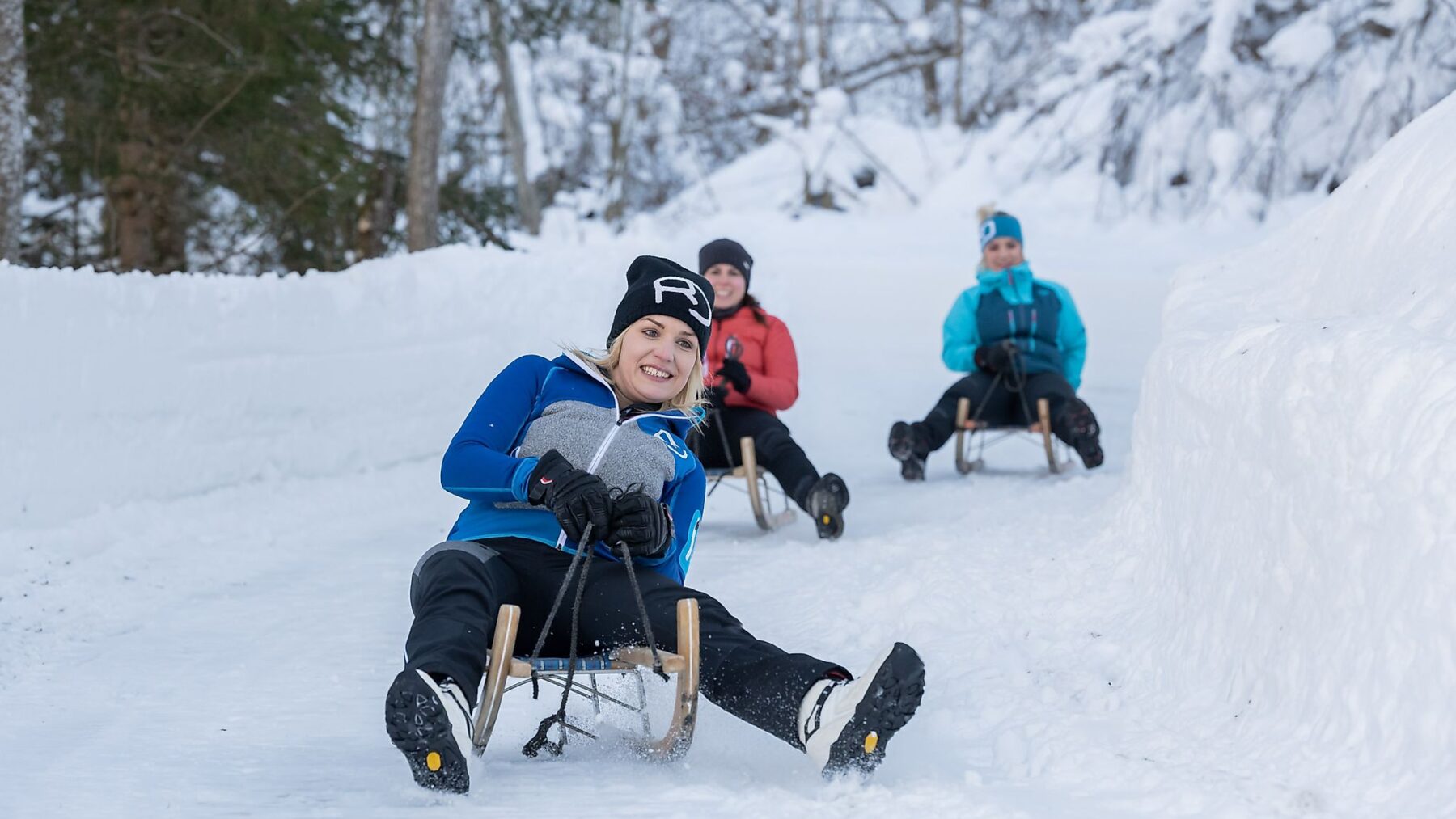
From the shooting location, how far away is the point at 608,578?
2.87m

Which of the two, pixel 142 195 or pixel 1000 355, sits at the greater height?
pixel 142 195

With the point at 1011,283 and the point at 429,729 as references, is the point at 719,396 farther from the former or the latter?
the point at 429,729

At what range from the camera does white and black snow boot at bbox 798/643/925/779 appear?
7.88ft

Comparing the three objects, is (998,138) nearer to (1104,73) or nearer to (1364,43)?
(1104,73)

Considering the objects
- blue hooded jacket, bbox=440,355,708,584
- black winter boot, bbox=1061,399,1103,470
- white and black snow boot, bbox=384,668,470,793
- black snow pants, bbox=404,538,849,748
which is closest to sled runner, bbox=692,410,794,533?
black winter boot, bbox=1061,399,1103,470

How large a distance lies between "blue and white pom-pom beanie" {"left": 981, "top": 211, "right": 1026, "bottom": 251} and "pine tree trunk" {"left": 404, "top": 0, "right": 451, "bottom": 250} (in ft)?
17.6

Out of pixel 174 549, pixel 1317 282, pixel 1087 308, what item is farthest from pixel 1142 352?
pixel 174 549

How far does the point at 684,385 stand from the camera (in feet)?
10.6

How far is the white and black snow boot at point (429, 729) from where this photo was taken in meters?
2.27

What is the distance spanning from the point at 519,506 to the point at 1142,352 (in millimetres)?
9598

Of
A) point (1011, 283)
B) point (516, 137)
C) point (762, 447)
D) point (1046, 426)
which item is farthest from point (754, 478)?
point (516, 137)

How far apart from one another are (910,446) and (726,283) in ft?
5.11

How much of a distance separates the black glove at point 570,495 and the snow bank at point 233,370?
241 centimetres

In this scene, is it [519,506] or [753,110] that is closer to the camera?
[519,506]
